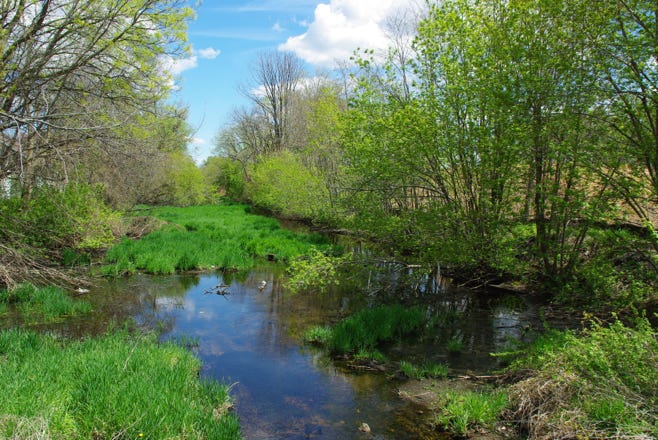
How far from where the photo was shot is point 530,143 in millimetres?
8508

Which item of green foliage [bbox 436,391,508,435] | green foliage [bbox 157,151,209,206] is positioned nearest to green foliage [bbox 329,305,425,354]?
green foliage [bbox 436,391,508,435]

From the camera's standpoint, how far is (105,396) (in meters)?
4.59

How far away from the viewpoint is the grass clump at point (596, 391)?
4.35 meters

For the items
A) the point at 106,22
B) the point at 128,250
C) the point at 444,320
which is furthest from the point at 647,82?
the point at 128,250

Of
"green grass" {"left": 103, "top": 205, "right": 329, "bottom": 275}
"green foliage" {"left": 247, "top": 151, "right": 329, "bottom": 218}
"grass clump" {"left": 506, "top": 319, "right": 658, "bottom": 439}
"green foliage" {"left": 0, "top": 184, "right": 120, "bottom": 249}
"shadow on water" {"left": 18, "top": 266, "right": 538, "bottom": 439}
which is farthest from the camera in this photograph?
"green foliage" {"left": 247, "top": 151, "right": 329, "bottom": 218}

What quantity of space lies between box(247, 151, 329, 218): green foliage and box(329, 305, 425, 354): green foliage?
9.07 m

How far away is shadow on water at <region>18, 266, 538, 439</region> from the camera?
5.91 m

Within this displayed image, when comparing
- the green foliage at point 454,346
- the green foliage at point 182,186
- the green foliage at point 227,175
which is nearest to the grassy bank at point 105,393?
the green foliage at point 454,346

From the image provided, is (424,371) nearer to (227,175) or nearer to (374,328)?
(374,328)

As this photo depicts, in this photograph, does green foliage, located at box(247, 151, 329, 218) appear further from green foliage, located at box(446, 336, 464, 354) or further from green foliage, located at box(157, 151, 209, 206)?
green foliage, located at box(446, 336, 464, 354)

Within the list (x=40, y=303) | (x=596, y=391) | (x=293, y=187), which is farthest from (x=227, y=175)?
(x=596, y=391)

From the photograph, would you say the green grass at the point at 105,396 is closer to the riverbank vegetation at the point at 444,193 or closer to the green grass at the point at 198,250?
the riverbank vegetation at the point at 444,193

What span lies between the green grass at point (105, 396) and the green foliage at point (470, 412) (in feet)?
9.03

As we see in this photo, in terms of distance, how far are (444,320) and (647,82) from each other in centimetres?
621
